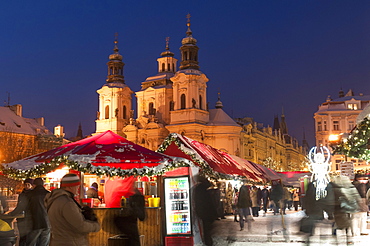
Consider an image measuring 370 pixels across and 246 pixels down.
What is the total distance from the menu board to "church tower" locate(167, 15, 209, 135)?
1994 inches

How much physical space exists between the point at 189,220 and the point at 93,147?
3259 millimetres

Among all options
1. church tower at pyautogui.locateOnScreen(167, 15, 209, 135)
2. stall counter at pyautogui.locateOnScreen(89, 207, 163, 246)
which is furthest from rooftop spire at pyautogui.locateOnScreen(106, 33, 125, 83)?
stall counter at pyautogui.locateOnScreen(89, 207, 163, 246)

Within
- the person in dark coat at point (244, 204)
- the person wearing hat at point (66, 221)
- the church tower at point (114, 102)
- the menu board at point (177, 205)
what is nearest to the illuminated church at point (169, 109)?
the church tower at point (114, 102)

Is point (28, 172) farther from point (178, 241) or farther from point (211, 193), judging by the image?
point (211, 193)

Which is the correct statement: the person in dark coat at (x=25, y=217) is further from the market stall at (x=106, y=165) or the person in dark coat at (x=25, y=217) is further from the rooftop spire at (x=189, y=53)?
the rooftop spire at (x=189, y=53)

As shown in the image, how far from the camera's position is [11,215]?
345 inches

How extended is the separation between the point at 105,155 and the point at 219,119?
54.6m

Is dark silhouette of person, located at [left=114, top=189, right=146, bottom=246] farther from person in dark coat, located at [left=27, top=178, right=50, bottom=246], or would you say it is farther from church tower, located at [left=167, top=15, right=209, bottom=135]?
church tower, located at [left=167, top=15, right=209, bottom=135]

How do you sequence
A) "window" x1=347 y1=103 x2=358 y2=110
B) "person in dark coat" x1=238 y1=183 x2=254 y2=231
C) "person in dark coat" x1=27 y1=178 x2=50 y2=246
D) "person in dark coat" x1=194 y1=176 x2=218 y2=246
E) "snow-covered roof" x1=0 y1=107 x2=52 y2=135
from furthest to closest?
"window" x1=347 y1=103 x2=358 y2=110 → "snow-covered roof" x1=0 y1=107 x2=52 y2=135 → "person in dark coat" x1=238 y1=183 x2=254 y2=231 → "person in dark coat" x1=194 y1=176 x2=218 y2=246 → "person in dark coat" x1=27 y1=178 x2=50 y2=246

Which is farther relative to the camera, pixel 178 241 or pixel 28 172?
pixel 28 172

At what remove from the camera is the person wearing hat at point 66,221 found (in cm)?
552

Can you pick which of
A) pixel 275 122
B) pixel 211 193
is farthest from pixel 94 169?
pixel 275 122

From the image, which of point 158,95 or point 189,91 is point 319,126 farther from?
point 158,95

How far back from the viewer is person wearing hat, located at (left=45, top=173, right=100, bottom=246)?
18.1 feet
